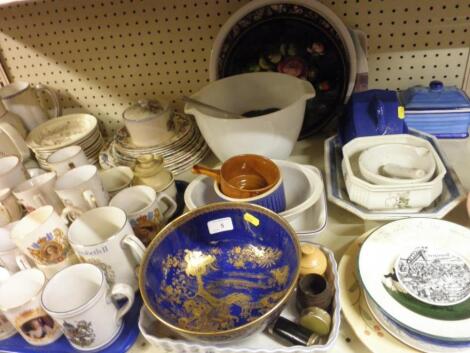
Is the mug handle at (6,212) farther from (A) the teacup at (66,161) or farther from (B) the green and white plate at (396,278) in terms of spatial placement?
(B) the green and white plate at (396,278)

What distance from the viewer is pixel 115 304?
0.58 meters

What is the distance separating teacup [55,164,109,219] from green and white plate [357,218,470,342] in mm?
457

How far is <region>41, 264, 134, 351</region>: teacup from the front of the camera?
1.74 ft

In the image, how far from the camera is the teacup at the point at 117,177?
0.80 metres

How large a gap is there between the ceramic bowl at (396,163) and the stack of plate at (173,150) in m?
0.38

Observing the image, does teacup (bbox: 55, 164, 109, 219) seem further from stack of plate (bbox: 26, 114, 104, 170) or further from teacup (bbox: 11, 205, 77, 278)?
stack of plate (bbox: 26, 114, 104, 170)

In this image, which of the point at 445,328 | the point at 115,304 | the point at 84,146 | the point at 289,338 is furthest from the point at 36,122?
the point at 445,328

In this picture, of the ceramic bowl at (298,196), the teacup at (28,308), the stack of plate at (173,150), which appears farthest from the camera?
the stack of plate at (173,150)

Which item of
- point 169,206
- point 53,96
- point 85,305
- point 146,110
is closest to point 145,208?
point 169,206

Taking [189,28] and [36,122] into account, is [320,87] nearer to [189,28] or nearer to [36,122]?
[189,28]

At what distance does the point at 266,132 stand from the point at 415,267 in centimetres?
33

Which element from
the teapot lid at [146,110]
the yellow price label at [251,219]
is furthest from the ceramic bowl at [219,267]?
the teapot lid at [146,110]

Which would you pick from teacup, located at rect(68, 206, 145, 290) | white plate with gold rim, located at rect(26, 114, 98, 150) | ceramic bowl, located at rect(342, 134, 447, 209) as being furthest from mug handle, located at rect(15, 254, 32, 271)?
ceramic bowl, located at rect(342, 134, 447, 209)

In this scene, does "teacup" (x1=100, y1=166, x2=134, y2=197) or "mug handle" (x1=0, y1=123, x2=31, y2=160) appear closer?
"teacup" (x1=100, y1=166, x2=134, y2=197)
